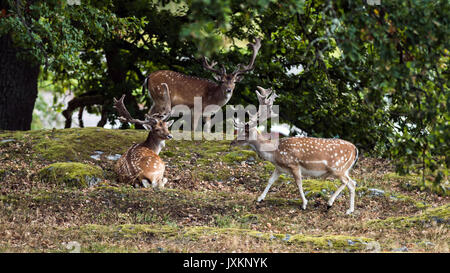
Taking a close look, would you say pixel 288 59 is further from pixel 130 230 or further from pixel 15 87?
pixel 130 230

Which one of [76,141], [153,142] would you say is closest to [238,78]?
[153,142]

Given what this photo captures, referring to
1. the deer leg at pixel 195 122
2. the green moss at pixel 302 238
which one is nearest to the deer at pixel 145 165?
the green moss at pixel 302 238

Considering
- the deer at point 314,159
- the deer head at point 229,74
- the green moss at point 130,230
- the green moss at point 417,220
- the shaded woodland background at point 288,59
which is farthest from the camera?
the deer head at point 229,74

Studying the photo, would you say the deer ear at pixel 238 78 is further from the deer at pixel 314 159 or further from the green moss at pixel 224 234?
the green moss at pixel 224 234

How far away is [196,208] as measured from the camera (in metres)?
9.82

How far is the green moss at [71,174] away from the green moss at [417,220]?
4.54m

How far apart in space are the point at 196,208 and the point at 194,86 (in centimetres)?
478

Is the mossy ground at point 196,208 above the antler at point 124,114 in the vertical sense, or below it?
below

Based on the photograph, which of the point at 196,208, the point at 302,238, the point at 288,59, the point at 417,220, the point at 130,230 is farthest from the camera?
the point at 288,59

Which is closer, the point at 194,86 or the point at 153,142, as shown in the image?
the point at 153,142

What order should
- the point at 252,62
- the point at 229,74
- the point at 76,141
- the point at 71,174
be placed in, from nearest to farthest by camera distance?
1. the point at 71,174
2. the point at 76,141
3. the point at 252,62
4. the point at 229,74

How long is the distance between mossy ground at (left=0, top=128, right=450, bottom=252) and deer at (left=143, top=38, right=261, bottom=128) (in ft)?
3.44

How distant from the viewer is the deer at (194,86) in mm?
13914

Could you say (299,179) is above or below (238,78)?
below
